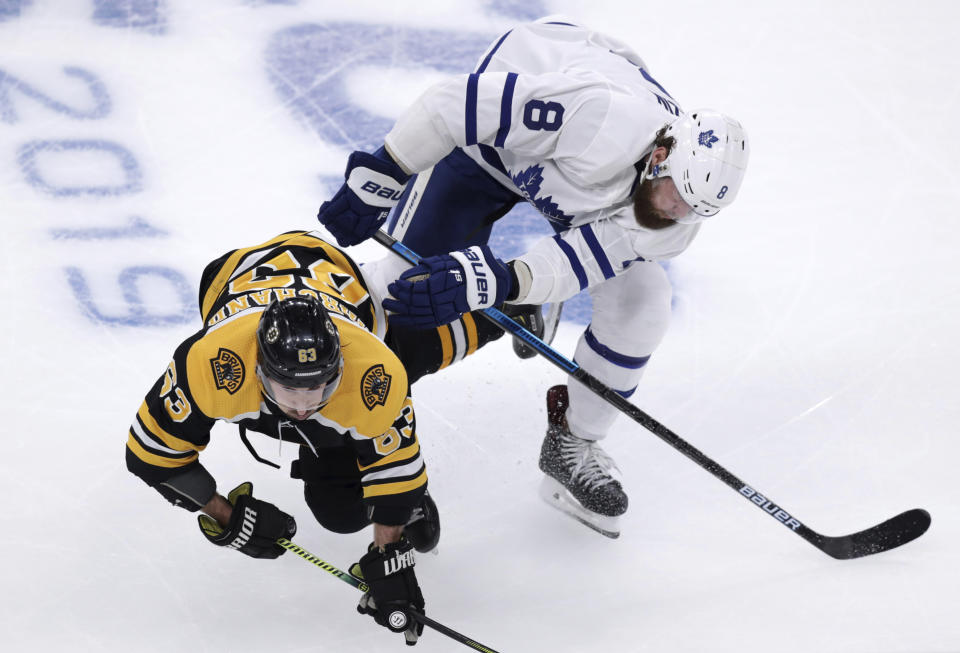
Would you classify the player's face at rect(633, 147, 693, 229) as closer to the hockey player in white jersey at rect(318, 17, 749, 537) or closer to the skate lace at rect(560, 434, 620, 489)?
the hockey player in white jersey at rect(318, 17, 749, 537)

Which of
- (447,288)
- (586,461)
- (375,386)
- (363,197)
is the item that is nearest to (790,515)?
(586,461)

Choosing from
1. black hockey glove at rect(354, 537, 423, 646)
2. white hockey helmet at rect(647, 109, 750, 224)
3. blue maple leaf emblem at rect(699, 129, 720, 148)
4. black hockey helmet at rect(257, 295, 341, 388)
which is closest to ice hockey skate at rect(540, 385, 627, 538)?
black hockey glove at rect(354, 537, 423, 646)

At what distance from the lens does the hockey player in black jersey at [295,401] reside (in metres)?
2.20

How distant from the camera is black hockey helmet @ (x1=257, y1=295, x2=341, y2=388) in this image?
2.13m

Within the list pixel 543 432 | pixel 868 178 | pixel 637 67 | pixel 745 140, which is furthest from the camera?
pixel 868 178

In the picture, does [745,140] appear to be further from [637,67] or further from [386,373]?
[386,373]

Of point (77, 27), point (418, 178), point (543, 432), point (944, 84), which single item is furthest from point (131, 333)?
point (944, 84)

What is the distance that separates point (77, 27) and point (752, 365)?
3465 mm

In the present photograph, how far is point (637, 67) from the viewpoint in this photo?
308 cm

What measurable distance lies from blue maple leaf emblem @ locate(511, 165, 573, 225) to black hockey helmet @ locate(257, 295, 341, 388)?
2.95 feet

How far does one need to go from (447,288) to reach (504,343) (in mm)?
1370

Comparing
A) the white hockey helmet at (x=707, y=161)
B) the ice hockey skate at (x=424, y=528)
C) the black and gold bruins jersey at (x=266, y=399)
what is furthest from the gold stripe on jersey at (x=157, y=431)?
the white hockey helmet at (x=707, y=161)

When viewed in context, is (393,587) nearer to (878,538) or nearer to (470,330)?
(470,330)

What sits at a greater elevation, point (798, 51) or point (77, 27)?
point (798, 51)
